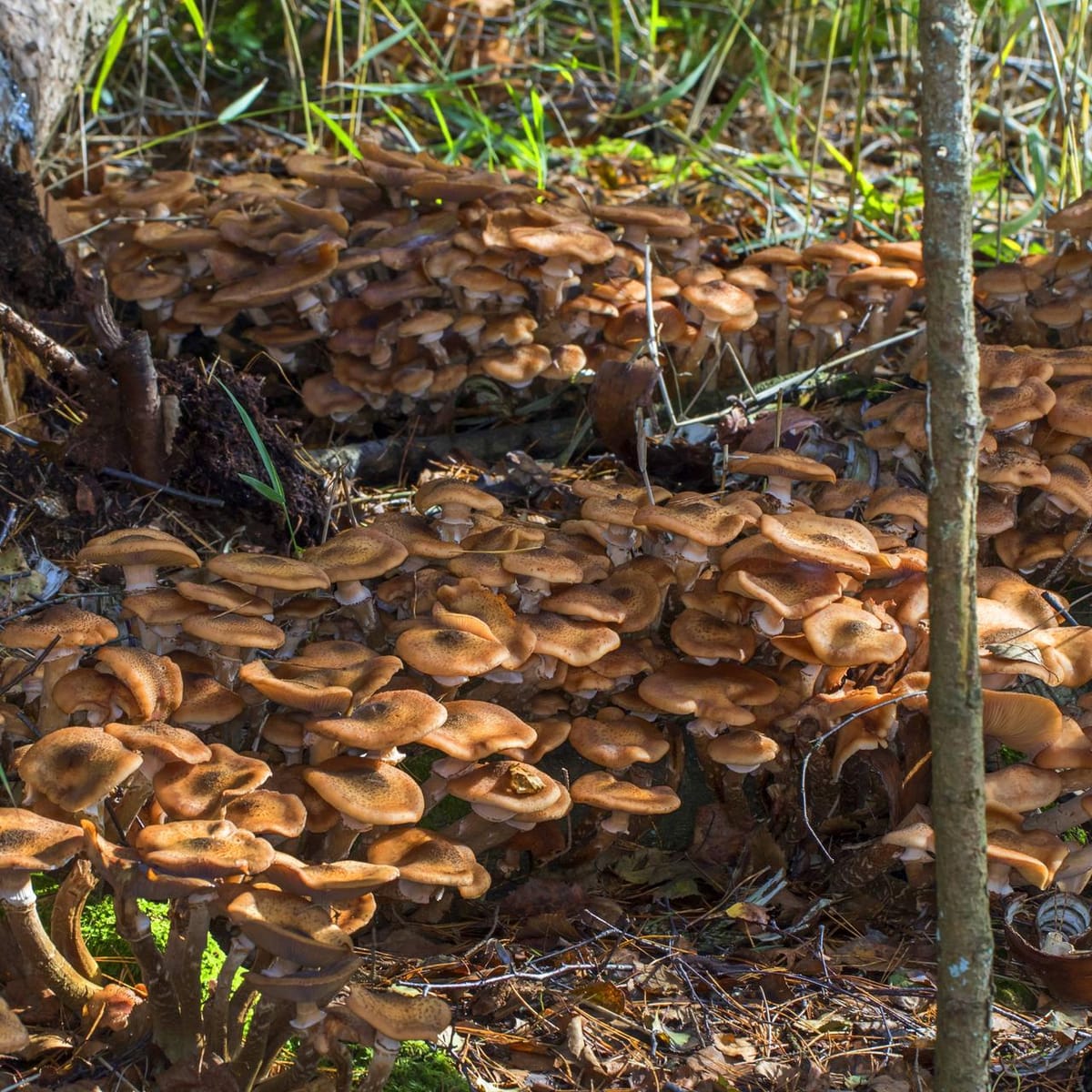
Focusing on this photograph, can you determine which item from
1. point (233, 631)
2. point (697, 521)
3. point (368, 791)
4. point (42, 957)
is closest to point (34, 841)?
point (42, 957)

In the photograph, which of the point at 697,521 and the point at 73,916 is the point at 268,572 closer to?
the point at 73,916

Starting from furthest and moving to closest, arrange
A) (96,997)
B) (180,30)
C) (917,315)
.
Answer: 1. (180,30)
2. (917,315)
3. (96,997)

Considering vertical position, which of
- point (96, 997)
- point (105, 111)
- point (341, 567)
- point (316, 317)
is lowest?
point (96, 997)

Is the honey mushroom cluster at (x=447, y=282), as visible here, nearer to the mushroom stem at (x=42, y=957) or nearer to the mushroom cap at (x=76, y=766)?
the mushroom cap at (x=76, y=766)

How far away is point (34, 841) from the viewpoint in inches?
108

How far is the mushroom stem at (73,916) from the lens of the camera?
327 cm

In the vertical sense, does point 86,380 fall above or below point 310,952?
above

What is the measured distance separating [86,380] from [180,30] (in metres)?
6.04

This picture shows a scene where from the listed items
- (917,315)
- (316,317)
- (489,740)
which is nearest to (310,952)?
(489,740)

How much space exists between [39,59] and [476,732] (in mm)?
4764

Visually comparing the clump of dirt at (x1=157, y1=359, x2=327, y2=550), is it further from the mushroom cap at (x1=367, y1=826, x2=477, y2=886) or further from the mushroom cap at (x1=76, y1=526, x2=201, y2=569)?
the mushroom cap at (x1=367, y1=826, x2=477, y2=886)

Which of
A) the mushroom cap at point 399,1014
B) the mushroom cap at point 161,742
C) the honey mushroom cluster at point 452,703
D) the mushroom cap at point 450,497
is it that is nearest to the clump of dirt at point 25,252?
the honey mushroom cluster at point 452,703

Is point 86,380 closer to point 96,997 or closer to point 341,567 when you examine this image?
point 341,567

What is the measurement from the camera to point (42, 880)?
145 inches
